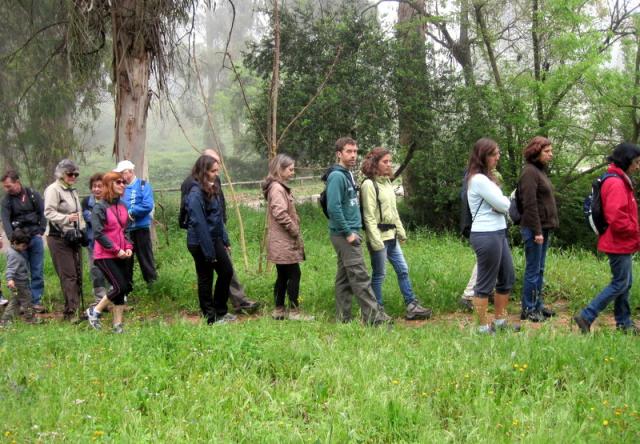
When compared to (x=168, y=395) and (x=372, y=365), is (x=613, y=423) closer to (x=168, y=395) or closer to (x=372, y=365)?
(x=372, y=365)

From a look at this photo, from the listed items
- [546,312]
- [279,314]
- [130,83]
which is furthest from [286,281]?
[130,83]

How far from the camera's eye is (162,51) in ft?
30.3

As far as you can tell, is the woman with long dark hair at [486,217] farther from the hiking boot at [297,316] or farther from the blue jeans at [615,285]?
the hiking boot at [297,316]

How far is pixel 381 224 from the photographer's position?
6438mm

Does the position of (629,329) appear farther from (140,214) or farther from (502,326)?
(140,214)

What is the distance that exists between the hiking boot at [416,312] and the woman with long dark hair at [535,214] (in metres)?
1.03

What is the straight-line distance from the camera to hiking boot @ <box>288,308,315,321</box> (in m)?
6.47

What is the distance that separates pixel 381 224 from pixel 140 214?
329 cm

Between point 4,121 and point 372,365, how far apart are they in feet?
65.0

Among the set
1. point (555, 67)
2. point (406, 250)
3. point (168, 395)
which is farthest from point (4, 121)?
point (168, 395)

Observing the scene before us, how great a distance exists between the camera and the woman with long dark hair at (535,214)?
6.17 meters

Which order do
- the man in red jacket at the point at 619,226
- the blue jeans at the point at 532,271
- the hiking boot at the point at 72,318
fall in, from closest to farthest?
the man in red jacket at the point at 619,226, the blue jeans at the point at 532,271, the hiking boot at the point at 72,318

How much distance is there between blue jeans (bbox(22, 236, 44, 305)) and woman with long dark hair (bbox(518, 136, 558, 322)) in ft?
19.1

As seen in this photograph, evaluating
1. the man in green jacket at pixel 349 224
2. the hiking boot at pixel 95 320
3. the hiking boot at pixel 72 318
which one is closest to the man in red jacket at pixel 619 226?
the man in green jacket at pixel 349 224
